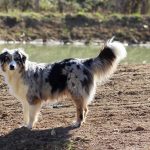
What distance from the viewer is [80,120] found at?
862cm

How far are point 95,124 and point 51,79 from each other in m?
0.97

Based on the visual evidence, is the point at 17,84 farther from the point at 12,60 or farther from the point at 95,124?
the point at 95,124

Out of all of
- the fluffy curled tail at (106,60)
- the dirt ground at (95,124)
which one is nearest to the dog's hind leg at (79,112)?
the dirt ground at (95,124)

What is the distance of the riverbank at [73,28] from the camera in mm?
29734

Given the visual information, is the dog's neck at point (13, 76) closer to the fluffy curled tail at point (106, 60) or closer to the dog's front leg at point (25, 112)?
the dog's front leg at point (25, 112)

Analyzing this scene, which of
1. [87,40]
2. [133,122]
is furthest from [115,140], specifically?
[87,40]

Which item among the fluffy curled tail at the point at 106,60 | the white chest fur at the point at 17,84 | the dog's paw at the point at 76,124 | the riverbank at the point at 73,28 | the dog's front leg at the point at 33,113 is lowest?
the riverbank at the point at 73,28

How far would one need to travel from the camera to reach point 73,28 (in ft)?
104

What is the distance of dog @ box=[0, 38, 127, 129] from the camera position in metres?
8.54

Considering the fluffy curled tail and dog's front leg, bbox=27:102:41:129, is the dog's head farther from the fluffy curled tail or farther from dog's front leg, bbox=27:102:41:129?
the fluffy curled tail

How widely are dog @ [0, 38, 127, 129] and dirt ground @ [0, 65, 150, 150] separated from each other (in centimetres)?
33

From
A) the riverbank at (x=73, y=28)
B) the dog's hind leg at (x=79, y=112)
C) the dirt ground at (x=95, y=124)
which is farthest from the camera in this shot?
the riverbank at (x=73, y=28)

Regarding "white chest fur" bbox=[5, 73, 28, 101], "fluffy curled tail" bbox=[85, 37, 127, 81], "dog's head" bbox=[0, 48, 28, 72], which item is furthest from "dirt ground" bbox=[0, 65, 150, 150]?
"dog's head" bbox=[0, 48, 28, 72]

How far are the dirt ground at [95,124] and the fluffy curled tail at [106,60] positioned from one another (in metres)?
0.72
